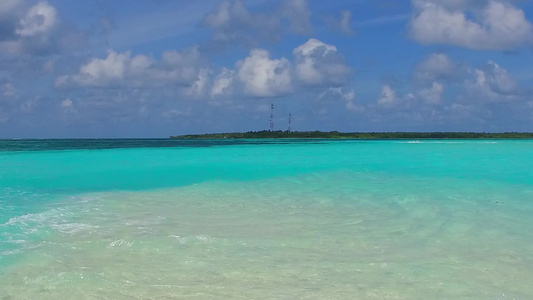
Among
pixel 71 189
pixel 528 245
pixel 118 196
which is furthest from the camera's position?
pixel 71 189

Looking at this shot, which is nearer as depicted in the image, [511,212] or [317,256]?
[317,256]

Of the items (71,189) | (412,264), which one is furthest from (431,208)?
(71,189)

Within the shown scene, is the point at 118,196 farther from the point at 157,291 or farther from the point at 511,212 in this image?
the point at 511,212

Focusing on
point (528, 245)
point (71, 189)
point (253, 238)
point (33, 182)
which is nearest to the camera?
point (528, 245)

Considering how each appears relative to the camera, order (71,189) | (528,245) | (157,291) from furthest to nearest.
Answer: (71,189) < (528,245) < (157,291)

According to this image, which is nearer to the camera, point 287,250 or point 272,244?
point 287,250

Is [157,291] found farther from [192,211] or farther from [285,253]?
[192,211]

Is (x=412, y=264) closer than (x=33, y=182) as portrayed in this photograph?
Yes

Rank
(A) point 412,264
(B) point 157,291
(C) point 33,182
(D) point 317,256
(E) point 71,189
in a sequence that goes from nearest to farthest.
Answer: (B) point 157,291
(A) point 412,264
(D) point 317,256
(E) point 71,189
(C) point 33,182

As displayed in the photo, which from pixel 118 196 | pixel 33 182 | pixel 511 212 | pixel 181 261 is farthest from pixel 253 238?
pixel 33 182
